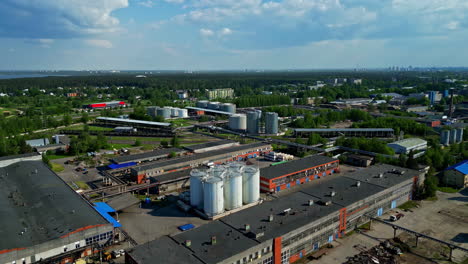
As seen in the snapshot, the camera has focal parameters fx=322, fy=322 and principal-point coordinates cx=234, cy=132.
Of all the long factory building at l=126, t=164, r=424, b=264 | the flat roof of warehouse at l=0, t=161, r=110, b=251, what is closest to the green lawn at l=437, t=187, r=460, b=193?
the long factory building at l=126, t=164, r=424, b=264

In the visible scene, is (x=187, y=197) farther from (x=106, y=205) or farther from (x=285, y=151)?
(x=285, y=151)

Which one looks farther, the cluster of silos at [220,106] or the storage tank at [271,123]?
the cluster of silos at [220,106]

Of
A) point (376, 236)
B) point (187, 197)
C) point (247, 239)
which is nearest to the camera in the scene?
point (247, 239)

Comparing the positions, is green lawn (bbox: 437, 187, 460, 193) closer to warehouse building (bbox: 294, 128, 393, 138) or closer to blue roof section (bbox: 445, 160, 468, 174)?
→ blue roof section (bbox: 445, 160, 468, 174)

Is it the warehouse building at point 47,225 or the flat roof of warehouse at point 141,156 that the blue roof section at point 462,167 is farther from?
the warehouse building at point 47,225

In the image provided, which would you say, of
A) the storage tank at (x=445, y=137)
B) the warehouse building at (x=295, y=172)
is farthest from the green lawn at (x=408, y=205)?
the storage tank at (x=445, y=137)

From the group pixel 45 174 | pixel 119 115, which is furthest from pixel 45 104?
pixel 45 174
